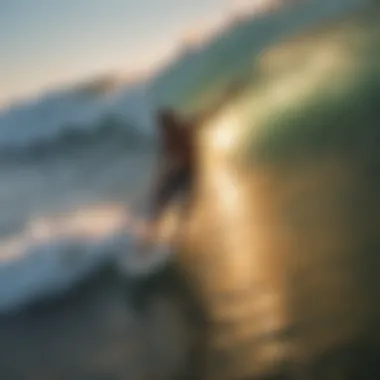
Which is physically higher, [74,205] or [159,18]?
[159,18]

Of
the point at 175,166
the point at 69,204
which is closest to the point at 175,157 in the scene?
the point at 175,166

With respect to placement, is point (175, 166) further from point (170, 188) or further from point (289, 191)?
point (289, 191)

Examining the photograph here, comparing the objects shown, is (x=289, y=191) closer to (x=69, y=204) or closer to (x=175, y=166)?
(x=175, y=166)

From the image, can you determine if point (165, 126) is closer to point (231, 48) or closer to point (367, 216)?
point (231, 48)

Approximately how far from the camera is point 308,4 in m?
1.10

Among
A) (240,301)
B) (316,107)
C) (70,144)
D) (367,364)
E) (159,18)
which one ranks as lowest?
(367,364)

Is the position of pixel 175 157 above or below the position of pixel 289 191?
above

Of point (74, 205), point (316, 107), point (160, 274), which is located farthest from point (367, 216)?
point (74, 205)

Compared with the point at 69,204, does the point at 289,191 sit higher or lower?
lower

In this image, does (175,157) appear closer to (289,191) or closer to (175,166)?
(175,166)

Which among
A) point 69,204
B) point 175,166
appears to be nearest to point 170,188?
point 175,166

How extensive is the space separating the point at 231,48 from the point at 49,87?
10.7 inches

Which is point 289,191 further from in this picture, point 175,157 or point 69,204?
point 69,204

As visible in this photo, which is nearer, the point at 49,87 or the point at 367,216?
the point at 367,216
